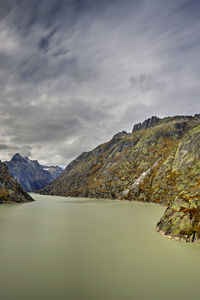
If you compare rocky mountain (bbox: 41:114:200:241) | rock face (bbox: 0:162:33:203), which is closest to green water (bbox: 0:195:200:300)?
rocky mountain (bbox: 41:114:200:241)

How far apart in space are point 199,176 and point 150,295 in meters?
65.7

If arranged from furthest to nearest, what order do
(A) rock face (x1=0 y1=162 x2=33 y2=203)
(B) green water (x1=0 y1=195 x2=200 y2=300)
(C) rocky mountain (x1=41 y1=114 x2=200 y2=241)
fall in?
(A) rock face (x1=0 y1=162 x2=33 y2=203), (C) rocky mountain (x1=41 y1=114 x2=200 y2=241), (B) green water (x1=0 y1=195 x2=200 y2=300)

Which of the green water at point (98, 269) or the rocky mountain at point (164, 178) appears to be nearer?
the green water at point (98, 269)

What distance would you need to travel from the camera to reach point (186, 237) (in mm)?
21281

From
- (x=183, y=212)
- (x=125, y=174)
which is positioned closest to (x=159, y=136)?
(x=125, y=174)

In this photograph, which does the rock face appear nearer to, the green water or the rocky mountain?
the rocky mountain

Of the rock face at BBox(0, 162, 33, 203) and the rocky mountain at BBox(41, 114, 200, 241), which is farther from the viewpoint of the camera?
the rock face at BBox(0, 162, 33, 203)

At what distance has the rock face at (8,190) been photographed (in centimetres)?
9675

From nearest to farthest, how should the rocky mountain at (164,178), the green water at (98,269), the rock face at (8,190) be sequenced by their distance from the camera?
the green water at (98,269) < the rocky mountain at (164,178) < the rock face at (8,190)

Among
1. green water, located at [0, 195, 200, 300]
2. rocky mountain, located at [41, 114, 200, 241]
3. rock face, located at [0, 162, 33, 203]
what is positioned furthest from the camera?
rock face, located at [0, 162, 33, 203]

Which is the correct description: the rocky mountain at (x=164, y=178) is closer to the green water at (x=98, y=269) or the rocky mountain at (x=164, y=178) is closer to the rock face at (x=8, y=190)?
the green water at (x=98, y=269)

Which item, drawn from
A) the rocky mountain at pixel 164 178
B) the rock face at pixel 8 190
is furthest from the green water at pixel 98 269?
the rock face at pixel 8 190

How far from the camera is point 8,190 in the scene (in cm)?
10112

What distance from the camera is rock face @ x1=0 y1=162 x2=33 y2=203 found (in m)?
96.8
